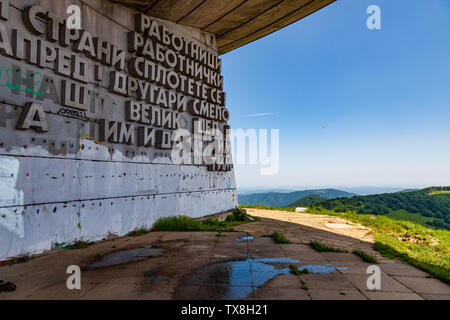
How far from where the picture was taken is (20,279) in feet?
15.2

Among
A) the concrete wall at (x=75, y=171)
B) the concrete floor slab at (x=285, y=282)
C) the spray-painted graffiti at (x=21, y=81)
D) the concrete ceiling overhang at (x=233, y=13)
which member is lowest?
the concrete floor slab at (x=285, y=282)

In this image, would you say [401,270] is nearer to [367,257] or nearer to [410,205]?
[367,257]

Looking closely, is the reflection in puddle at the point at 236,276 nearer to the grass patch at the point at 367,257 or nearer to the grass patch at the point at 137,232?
the grass patch at the point at 367,257

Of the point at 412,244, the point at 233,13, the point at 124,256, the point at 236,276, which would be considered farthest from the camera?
the point at 233,13

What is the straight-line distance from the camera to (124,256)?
6.09 m

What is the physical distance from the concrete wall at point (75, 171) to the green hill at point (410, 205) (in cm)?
1730

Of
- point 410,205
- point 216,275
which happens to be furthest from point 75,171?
point 410,205

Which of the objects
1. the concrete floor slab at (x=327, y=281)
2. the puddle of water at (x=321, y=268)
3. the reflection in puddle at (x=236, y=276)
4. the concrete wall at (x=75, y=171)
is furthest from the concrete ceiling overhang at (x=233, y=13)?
the concrete floor slab at (x=327, y=281)

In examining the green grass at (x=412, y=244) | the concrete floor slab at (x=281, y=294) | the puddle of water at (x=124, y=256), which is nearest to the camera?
the concrete floor slab at (x=281, y=294)

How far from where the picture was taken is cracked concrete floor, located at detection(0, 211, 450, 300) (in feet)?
13.1

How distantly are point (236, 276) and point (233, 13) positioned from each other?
1053 cm

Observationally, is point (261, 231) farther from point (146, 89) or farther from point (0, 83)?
point (0, 83)

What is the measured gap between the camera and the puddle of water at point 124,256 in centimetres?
547
